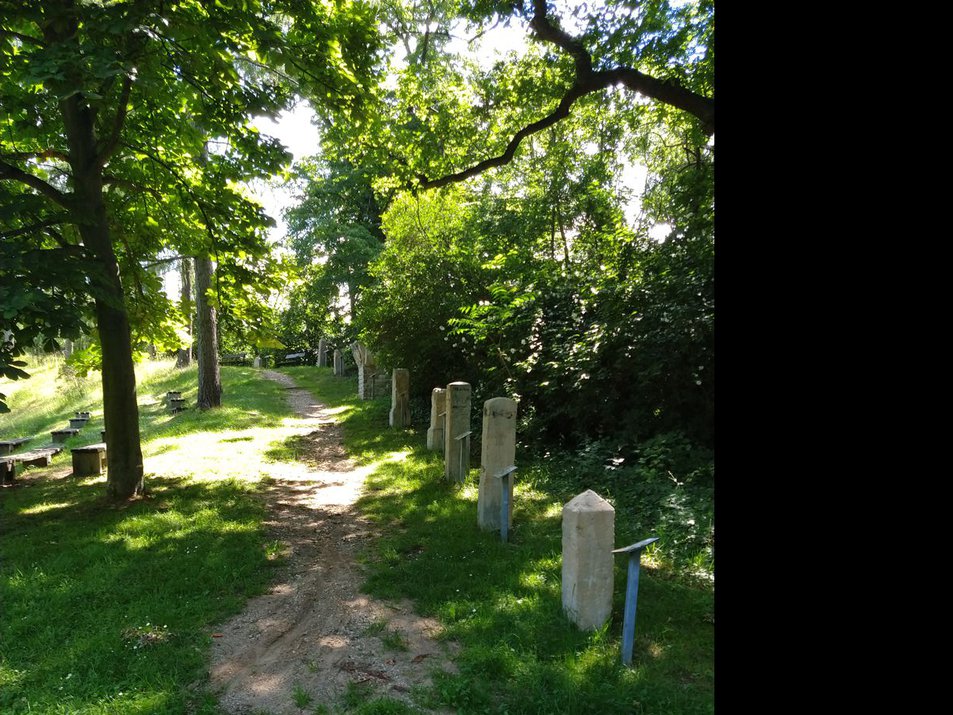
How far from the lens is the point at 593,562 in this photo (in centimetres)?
471

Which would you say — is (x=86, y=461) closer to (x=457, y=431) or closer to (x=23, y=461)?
(x=23, y=461)

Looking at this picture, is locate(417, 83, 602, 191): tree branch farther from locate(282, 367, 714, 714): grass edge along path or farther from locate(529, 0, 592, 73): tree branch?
locate(282, 367, 714, 714): grass edge along path

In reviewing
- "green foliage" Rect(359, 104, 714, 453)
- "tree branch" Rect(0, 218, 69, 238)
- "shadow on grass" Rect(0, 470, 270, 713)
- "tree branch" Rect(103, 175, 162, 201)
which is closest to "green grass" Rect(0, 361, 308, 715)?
"shadow on grass" Rect(0, 470, 270, 713)

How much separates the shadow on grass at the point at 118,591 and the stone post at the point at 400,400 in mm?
6076

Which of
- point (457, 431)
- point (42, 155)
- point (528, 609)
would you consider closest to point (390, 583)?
point (528, 609)

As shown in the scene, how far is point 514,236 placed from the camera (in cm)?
1444

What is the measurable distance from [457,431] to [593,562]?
199 inches

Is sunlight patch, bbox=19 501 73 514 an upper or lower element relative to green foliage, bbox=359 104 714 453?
lower

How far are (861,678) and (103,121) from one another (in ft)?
35.0

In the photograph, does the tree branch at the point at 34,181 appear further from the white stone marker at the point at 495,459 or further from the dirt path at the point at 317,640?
the white stone marker at the point at 495,459

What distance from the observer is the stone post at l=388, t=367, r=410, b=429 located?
14.8 m

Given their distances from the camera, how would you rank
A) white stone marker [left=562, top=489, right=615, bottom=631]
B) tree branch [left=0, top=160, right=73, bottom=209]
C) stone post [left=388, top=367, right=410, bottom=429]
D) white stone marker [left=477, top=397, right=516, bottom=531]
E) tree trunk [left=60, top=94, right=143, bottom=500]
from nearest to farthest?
white stone marker [left=562, top=489, right=615, bottom=631] < white stone marker [left=477, top=397, right=516, bottom=531] < tree branch [left=0, top=160, right=73, bottom=209] < tree trunk [left=60, top=94, right=143, bottom=500] < stone post [left=388, top=367, right=410, bottom=429]


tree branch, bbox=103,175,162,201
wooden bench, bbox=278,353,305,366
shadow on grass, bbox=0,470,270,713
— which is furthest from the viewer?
wooden bench, bbox=278,353,305,366

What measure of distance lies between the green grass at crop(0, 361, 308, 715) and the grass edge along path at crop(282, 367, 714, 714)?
152cm
